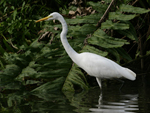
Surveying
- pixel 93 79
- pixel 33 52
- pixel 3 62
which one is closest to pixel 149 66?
pixel 93 79

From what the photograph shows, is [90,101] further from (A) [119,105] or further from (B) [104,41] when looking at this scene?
(B) [104,41]

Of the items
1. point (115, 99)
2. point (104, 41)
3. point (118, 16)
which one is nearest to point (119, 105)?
point (115, 99)

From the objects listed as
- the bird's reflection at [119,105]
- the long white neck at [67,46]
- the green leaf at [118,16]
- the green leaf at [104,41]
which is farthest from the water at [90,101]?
the green leaf at [118,16]

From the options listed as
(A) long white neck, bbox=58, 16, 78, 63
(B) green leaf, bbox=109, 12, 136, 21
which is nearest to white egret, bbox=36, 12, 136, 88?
(A) long white neck, bbox=58, 16, 78, 63

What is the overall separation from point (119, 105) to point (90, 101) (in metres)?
0.46

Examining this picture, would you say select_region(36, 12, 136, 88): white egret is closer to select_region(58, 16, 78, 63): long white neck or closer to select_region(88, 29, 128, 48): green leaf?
select_region(58, 16, 78, 63): long white neck

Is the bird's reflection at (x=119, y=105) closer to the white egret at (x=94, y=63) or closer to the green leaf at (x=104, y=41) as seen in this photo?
the white egret at (x=94, y=63)

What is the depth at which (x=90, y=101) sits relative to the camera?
375 centimetres

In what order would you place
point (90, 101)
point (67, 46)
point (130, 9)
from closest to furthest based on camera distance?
point (90, 101) < point (67, 46) < point (130, 9)

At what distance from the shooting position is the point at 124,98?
12.6ft

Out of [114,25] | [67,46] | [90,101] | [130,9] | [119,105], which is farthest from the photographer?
[130,9]

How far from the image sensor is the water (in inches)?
129

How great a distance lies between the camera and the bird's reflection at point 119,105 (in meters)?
3.17

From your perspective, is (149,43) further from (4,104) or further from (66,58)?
(4,104)
